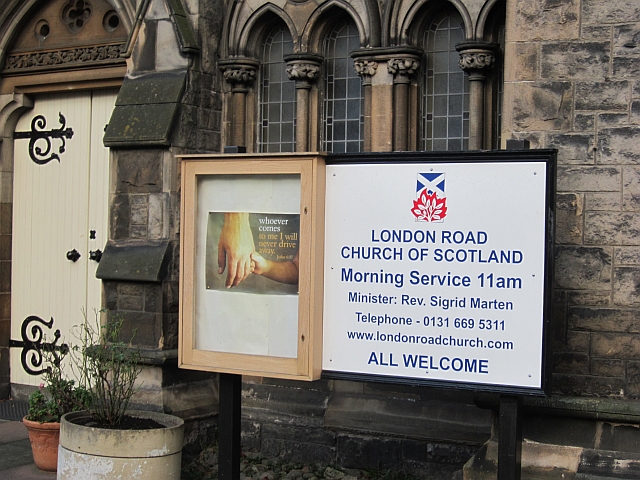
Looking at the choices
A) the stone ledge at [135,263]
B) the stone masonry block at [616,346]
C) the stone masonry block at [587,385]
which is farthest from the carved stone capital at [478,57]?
the stone ledge at [135,263]

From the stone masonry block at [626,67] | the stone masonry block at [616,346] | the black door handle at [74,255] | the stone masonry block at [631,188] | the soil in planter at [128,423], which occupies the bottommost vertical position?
the soil in planter at [128,423]

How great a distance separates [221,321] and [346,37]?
2843 millimetres

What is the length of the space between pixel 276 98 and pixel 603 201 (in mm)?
3091

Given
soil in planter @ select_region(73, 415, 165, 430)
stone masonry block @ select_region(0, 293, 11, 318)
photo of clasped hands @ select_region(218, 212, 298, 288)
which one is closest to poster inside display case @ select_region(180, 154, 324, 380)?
photo of clasped hands @ select_region(218, 212, 298, 288)

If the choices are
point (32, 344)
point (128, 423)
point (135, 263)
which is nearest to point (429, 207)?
point (128, 423)

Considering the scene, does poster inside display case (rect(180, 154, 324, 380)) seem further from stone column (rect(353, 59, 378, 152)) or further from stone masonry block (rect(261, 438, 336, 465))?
stone masonry block (rect(261, 438, 336, 465))

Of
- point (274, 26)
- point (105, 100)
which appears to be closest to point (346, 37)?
point (274, 26)

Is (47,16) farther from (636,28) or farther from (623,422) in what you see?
(623,422)

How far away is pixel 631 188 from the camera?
531cm

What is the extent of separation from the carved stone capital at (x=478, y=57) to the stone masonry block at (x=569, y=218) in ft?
5.18

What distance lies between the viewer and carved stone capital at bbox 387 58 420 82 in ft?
22.8

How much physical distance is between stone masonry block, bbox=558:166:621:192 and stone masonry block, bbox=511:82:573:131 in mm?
240

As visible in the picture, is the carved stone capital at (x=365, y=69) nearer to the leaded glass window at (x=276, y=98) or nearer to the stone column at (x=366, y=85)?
the stone column at (x=366, y=85)

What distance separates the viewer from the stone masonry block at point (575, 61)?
212 inches
